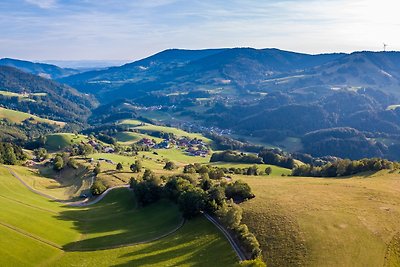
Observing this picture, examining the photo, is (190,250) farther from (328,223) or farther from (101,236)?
(328,223)

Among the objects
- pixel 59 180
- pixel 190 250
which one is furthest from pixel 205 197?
pixel 59 180

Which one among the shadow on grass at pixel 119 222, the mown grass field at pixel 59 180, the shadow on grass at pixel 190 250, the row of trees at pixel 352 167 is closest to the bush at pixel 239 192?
the shadow on grass at pixel 190 250

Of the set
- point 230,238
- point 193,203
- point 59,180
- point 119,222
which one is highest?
point 193,203

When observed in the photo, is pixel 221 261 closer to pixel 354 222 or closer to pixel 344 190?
pixel 354 222

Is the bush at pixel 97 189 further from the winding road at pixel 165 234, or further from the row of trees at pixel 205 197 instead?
the row of trees at pixel 205 197

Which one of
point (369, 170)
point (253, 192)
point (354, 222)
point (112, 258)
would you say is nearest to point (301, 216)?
point (354, 222)

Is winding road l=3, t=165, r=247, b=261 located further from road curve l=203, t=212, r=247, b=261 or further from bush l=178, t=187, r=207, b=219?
bush l=178, t=187, r=207, b=219
